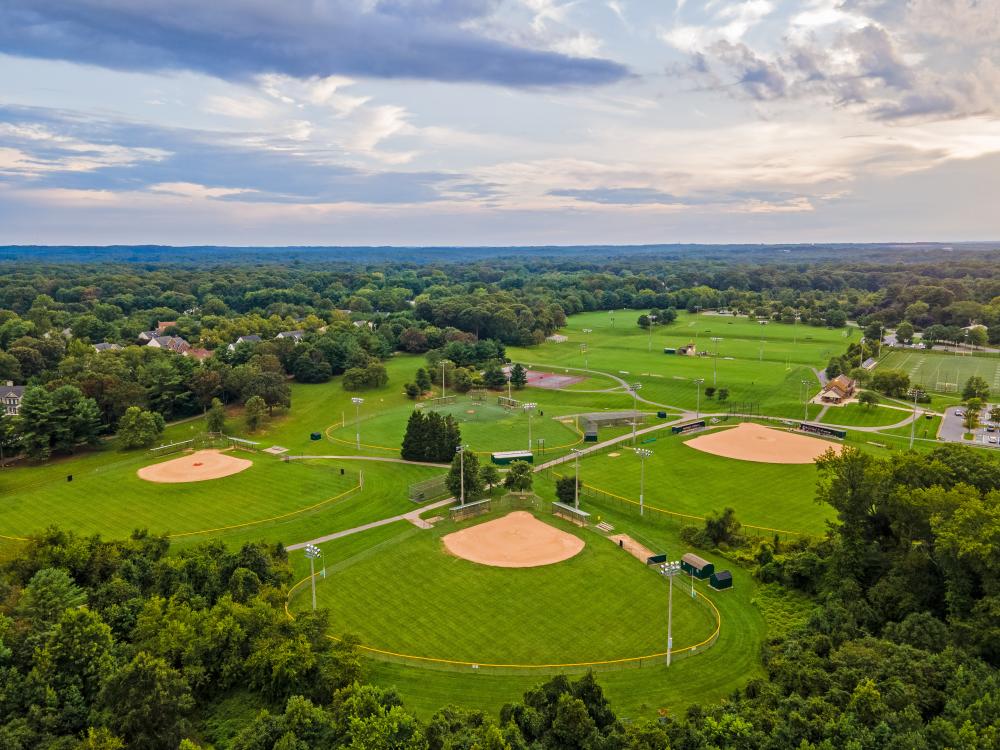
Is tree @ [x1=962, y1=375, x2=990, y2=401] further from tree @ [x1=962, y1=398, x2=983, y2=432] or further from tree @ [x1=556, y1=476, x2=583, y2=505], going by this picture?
tree @ [x1=556, y1=476, x2=583, y2=505]

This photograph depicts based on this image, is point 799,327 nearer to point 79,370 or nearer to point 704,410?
point 704,410

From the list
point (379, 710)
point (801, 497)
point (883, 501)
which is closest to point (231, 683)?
point (379, 710)

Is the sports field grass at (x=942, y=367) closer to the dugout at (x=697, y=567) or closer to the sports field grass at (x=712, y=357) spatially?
the sports field grass at (x=712, y=357)

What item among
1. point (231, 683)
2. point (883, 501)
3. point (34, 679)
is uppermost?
point (883, 501)

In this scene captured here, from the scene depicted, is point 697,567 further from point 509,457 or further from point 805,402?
point 805,402

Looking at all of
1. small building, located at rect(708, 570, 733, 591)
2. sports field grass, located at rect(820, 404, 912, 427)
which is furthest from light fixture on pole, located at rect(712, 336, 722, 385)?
small building, located at rect(708, 570, 733, 591)
